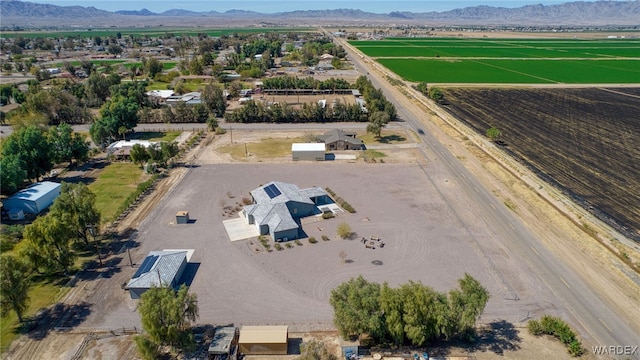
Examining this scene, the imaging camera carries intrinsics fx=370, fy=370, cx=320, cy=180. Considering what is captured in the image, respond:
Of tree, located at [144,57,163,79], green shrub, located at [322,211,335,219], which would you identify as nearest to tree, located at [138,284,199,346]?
green shrub, located at [322,211,335,219]

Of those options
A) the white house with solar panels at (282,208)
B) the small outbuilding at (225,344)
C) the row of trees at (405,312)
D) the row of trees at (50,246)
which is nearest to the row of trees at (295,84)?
the white house with solar panels at (282,208)

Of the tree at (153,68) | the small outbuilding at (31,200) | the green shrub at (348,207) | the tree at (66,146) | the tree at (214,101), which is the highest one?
the tree at (153,68)

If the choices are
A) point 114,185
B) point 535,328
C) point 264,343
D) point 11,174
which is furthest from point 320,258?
point 11,174

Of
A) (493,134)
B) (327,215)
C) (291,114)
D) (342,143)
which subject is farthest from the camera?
(291,114)

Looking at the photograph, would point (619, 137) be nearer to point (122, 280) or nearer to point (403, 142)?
point (403, 142)

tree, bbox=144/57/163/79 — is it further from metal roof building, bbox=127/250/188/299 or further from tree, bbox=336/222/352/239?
tree, bbox=336/222/352/239

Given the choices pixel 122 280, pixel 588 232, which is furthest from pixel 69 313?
pixel 588 232

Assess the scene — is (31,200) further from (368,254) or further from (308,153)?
(368,254)

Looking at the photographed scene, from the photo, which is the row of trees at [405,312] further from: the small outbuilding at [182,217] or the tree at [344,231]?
the small outbuilding at [182,217]
